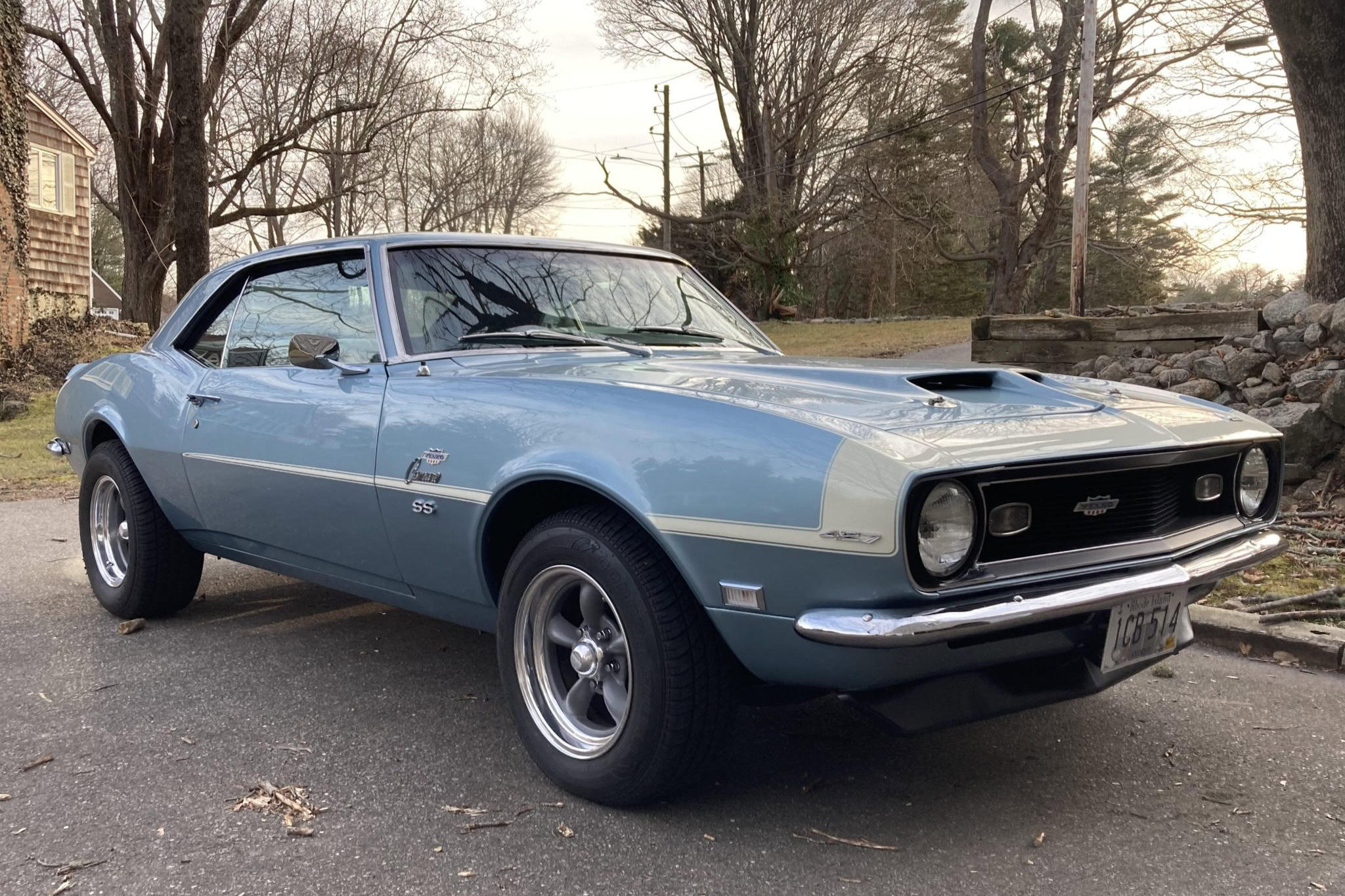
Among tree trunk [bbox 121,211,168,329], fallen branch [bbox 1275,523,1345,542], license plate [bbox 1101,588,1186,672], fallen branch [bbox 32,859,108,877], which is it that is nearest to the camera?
fallen branch [bbox 32,859,108,877]

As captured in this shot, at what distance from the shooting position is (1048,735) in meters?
3.15

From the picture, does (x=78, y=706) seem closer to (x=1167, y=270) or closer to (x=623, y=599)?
(x=623, y=599)

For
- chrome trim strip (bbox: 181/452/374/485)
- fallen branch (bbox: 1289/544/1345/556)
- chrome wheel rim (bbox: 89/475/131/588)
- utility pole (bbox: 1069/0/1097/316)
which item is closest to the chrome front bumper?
chrome trim strip (bbox: 181/452/374/485)

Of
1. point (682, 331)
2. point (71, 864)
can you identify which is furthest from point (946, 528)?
point (71, 864)

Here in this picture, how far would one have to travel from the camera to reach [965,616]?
2.14 m

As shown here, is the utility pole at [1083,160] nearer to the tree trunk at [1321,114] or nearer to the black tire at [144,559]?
the tree trunk at [1321,114]

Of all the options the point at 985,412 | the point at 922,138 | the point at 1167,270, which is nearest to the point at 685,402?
the point at 985,412

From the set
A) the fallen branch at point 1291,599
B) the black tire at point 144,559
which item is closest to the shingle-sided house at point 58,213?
the black tire at point 144,559

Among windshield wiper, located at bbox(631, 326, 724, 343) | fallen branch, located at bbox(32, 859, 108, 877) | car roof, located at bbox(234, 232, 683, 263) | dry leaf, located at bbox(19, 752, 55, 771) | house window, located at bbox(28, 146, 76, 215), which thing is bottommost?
fallen branch, located at bbox(32, 859, 108, 877)

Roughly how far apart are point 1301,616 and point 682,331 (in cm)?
268

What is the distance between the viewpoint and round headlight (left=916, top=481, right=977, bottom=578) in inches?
86.0

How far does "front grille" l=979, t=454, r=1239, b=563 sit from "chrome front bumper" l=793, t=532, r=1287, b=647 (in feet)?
0.41

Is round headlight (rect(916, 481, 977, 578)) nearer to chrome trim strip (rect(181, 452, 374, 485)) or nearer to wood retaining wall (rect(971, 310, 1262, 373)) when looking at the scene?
chrome trim strip (rect(181, 452, 374, 485))

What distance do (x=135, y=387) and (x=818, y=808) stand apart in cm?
343
